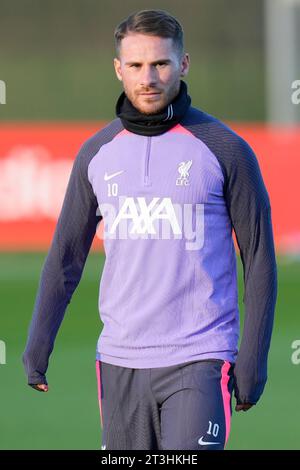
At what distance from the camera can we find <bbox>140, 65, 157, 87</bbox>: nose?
171 inches

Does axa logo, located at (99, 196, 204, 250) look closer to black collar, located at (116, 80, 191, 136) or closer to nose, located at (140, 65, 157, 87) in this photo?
black collar, located at (116, 80, 191, 136)

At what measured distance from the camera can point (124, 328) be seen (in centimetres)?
437

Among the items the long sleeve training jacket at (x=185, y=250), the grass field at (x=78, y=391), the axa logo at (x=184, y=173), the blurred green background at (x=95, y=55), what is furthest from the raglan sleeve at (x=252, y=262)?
the blurred green background at (x=95, y=55)

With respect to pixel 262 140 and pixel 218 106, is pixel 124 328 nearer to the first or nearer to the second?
pixel 262 140

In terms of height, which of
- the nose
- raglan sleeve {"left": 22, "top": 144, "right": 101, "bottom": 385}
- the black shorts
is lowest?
the black shorts

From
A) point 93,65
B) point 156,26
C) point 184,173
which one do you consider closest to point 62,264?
point 184,173

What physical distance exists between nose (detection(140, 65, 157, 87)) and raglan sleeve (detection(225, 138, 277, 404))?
1.18ft

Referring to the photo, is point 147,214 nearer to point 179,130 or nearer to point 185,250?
point 185,250

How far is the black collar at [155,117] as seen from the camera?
4.40 meters

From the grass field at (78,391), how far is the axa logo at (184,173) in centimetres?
334

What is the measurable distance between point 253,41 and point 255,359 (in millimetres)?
21739

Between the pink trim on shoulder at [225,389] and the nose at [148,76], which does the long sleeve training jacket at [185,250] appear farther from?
the nose at [148,76]

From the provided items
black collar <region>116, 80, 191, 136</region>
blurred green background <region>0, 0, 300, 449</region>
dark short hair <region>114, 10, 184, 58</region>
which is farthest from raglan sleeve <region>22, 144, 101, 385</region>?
blurred green background <region>0, 0, 300, 449</region>
